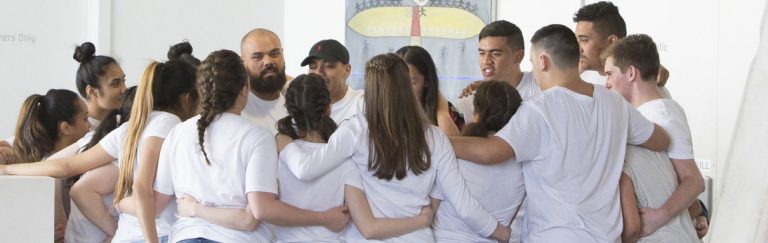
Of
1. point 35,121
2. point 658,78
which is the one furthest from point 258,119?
point 658,78

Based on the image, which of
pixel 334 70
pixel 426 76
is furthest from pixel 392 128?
pixel 334 70

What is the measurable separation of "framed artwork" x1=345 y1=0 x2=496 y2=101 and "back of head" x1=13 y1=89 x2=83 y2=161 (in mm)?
3544

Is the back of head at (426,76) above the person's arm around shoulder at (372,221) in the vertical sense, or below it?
above

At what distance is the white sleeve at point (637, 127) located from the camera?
319 centimetres

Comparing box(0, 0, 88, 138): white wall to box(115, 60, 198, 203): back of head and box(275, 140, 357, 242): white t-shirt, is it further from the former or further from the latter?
box(275, 140, 357, 242): white t-shirt

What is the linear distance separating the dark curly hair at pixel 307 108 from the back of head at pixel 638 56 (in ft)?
3.09

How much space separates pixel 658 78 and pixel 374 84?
3.91 feet

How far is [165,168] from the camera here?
3.17 metres

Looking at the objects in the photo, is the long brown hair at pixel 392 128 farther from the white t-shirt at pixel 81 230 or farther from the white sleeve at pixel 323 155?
the white t-shirt at pixel 81 230

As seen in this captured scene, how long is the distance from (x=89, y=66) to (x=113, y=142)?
2.92 ft

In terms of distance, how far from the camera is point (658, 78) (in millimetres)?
3732

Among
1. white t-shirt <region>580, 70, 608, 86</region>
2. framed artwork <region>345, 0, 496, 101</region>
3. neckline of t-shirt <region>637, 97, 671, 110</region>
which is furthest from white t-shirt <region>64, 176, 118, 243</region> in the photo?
framed artwork <region>345, 0, 496, 101</region>

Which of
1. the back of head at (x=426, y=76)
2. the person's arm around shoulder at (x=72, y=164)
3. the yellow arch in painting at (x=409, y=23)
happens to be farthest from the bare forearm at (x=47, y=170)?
the yellow arch in painting at (x=409, y=23)

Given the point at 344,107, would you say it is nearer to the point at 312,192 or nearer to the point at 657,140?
the point at 312,192
